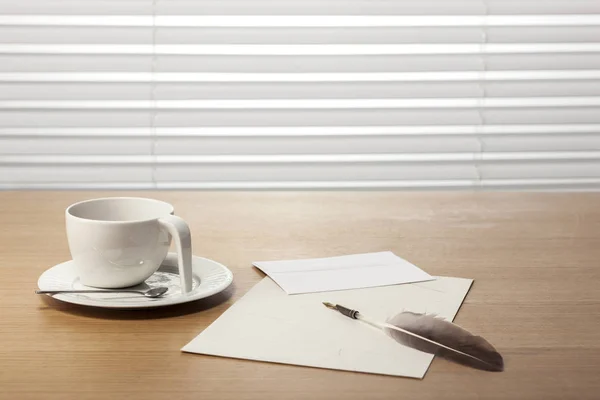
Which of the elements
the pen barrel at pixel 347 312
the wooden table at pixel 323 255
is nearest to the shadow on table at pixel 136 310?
the wooden table at pixel 323 255

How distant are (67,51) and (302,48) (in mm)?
693

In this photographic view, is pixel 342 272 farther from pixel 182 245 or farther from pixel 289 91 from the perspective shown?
pixel 289 91

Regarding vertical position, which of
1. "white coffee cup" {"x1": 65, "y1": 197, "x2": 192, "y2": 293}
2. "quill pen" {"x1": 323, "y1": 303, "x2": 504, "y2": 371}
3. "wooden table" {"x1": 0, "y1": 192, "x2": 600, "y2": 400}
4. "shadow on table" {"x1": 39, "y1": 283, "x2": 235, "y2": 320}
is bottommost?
"shadow on table" {"x1": 39, "y1": 283, "x2": 235, "y2": 320}

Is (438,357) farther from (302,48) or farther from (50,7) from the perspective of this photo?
(50,7)

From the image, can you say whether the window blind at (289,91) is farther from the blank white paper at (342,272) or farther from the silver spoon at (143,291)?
the silver spoon at (143,291)

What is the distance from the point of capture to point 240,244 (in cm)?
104

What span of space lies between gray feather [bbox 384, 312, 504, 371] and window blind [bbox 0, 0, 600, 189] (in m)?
1.71

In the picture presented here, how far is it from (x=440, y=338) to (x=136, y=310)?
0.30 m

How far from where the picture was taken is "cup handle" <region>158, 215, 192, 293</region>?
797mm

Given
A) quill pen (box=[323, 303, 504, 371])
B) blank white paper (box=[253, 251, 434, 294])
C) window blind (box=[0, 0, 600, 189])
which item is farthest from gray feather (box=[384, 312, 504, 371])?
window blind (box=[0, 0, 600, 189])

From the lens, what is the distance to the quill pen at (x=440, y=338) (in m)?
0.67

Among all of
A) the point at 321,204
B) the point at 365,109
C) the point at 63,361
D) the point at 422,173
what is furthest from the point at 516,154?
the point at 63,361

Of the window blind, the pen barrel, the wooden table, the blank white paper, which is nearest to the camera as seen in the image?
the wooden table

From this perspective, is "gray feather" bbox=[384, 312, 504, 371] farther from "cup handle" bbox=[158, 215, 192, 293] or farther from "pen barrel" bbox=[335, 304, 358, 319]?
"cup handle" bbox=[158, 215, 192, 293]
